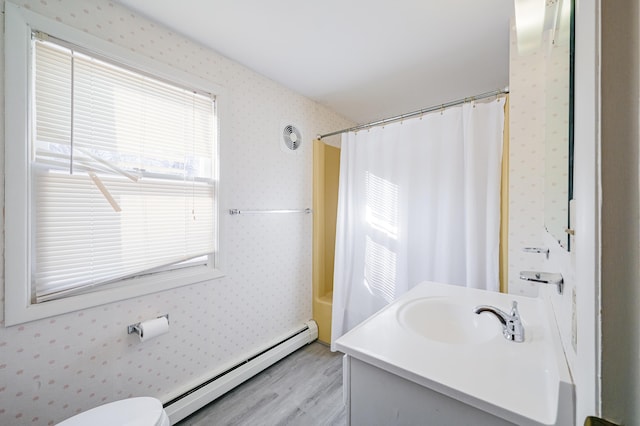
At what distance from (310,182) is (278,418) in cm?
177

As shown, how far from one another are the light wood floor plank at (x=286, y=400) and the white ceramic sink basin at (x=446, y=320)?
0.85m

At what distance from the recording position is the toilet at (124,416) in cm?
95

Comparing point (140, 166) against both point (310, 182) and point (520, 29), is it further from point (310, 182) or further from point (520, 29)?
point (520, 29)

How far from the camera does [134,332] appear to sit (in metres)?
1.33

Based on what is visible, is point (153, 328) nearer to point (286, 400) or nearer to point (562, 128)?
point (286, 400)

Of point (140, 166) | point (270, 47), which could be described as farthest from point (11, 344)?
point (270, 47)

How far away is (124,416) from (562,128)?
1809 millimetres

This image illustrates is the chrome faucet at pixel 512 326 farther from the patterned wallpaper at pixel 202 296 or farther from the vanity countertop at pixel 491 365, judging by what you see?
the patterned wallpaper at pixel 202 296

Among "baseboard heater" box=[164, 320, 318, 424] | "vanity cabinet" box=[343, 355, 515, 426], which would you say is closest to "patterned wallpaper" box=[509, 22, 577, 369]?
"vanity cabinet" box=[343, 355, 515, 426]

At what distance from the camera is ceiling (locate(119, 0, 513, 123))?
1.29 m

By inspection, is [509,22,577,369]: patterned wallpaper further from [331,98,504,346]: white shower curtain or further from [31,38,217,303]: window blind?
[31,38,217,303]: window blind

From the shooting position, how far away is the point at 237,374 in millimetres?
1729

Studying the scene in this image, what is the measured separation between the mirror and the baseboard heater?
1.91 meters

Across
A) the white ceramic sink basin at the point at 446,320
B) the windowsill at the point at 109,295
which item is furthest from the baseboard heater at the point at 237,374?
the white ceramic sink basin at the point at 446,320
